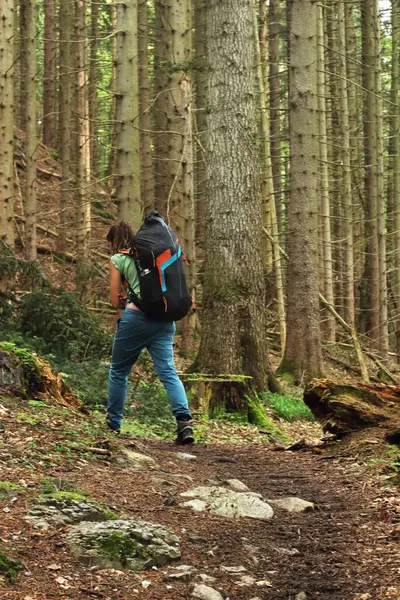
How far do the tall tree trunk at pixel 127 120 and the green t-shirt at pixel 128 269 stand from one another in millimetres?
4688

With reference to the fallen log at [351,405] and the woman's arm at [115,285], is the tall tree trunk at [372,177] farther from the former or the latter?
the woman's arm at [115,285]

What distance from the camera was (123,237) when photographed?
6492 millimetres

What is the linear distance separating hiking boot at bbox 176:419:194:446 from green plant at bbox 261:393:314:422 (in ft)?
8.45

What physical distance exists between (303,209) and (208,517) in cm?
846

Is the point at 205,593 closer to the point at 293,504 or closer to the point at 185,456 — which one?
the point at 293,504

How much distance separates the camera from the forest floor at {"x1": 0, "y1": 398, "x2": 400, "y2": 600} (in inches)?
128

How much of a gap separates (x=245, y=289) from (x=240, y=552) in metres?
5.34

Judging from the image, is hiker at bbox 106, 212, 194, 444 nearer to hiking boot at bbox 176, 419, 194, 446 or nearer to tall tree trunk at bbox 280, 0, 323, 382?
hiking boot at bbox 176, 419, 194, 446

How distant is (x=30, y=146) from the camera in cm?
1543

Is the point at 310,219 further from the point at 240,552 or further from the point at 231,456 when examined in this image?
the point at 240,552

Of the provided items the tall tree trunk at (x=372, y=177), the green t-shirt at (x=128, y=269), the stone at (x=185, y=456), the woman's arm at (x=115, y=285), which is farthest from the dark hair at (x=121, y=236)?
the tall tree trunk at (x=372, y=177)

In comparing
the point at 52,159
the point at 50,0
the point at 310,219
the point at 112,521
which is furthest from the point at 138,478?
the point at 52,159

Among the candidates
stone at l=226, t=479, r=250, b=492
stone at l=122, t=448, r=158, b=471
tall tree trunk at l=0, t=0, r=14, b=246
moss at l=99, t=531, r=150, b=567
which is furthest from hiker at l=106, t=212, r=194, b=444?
tall tree trunk at l=0, t=0, r=14, b=246

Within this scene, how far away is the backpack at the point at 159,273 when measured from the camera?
6141 millimetres
